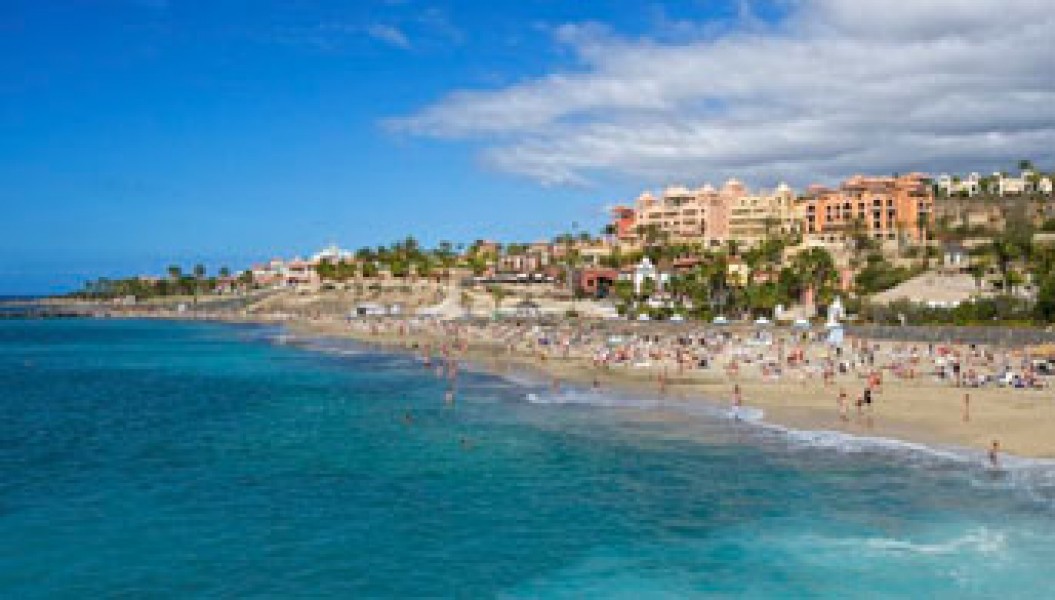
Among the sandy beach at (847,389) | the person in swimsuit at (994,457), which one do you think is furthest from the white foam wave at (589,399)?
the person in swimsuit at (994,457)

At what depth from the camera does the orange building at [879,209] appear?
96312mm

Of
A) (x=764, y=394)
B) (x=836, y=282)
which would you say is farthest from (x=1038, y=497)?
(x=836, y=282)

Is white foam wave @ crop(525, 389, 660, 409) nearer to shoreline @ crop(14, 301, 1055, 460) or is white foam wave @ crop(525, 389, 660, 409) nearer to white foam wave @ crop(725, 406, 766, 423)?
shoreline @ crop(14, 301, 1055, 460)

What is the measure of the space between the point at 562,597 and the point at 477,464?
34.1ft

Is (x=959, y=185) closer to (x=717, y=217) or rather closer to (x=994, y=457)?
(x=717, y=217)

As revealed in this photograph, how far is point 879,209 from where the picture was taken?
97875mm

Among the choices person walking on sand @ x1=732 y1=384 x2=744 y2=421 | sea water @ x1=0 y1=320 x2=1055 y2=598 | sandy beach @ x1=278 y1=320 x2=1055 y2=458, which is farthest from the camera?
person walking on sand @ x1=732 y1=384 x2=744 y2=421

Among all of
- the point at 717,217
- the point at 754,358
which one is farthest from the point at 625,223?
the point at 754,358

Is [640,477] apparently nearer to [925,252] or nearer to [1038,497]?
[1038,497]

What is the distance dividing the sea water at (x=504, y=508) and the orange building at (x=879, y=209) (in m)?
69.4

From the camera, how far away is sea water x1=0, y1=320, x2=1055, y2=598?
15.8 meters

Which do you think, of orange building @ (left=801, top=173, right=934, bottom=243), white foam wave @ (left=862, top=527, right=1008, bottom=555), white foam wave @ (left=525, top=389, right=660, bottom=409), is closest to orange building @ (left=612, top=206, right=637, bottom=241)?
orange building @ (left=801, top=173, right=934, bottom=243)

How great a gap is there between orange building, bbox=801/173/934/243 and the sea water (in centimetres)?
6936

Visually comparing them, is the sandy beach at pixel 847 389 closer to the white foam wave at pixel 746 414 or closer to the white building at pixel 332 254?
the white foam wave at pixel 746 414
